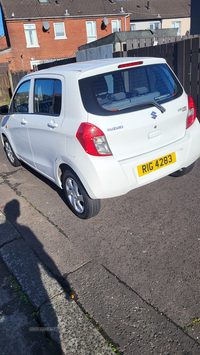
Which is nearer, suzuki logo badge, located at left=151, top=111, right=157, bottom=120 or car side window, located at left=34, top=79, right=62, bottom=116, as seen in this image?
suzuki logo badge, located at left=151, top=111, right=157, bottom=120

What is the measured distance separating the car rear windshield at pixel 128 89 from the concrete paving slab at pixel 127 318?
1690 millimetres

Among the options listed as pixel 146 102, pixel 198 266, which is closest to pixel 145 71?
pixel 146 102

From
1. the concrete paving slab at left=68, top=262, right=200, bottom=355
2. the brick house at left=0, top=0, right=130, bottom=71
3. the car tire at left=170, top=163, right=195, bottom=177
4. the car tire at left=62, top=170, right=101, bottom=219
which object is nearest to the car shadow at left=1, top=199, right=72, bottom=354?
the concrete paving slab at left=68, top=262, right=200, bottom=355

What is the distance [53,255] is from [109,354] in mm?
1315

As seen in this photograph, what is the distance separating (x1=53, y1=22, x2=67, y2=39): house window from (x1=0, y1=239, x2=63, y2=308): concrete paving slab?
31834 mm

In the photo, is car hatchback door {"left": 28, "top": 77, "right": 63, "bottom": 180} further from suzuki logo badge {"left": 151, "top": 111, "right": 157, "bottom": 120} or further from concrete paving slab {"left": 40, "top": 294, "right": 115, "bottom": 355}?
concrete paving slab {"left": 40, "top": 294, "right": 115, "bottom": 355}

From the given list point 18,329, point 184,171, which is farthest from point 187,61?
point 18,329

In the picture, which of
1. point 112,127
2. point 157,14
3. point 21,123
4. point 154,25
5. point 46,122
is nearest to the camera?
point 112,127

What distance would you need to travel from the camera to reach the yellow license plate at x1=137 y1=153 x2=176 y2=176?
127 inches

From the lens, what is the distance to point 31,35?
29.8 meters

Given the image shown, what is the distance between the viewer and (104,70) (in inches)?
125

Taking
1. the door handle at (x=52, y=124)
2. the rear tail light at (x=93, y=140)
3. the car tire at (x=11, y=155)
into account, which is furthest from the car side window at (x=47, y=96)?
the car tire at (x=11, y=155)

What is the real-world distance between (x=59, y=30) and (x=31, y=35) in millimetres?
3180

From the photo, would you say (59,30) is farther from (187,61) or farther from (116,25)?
(187,61)
